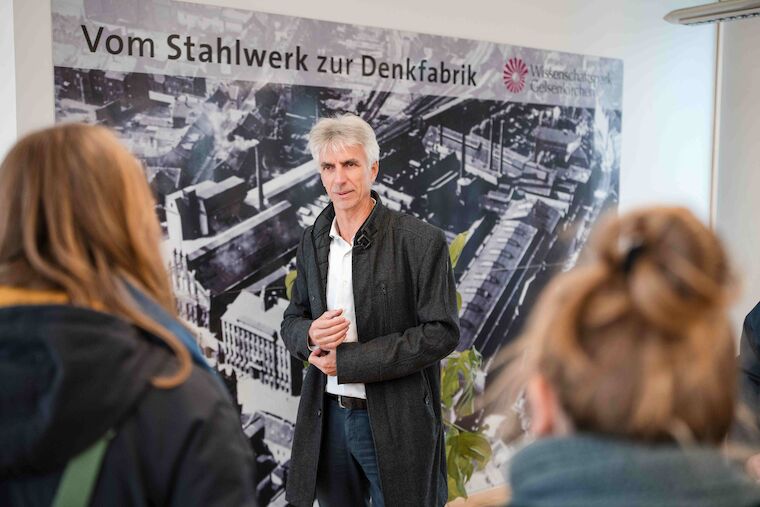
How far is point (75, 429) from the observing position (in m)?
1.12

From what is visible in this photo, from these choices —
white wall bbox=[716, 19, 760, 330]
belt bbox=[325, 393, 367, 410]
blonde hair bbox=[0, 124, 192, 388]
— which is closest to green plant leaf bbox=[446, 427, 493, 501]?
belt bbox=[325, 393, 367, 410]

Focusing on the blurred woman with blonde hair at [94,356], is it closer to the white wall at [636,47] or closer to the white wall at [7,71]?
the white wall at [7,71]

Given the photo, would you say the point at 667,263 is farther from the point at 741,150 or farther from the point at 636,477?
the point at 741,150

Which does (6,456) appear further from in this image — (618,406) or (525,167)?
(525,167)

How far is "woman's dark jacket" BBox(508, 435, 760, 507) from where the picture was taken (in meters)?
0.83

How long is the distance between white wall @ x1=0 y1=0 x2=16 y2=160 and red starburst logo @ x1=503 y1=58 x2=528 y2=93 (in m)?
2.38

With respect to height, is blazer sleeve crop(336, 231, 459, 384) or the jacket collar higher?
the jacket collar

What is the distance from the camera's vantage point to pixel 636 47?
15.4ft

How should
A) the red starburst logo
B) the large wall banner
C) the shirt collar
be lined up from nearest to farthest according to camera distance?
the shirt collar < the large wall banner < the red starburst logo

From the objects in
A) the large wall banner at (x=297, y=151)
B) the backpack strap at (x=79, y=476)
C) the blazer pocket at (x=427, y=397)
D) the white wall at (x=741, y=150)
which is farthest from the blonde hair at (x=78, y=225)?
the white wall at (x=741, y=150)

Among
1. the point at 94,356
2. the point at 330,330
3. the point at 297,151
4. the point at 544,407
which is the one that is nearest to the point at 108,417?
the point at 94,356

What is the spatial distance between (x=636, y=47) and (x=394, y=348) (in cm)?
298

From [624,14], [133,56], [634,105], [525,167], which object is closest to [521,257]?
[525,167]

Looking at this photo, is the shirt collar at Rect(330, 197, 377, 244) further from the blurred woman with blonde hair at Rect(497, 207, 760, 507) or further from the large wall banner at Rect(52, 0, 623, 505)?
the blurred woman with blonde hair at Rect(497, 207, 760, 507)
